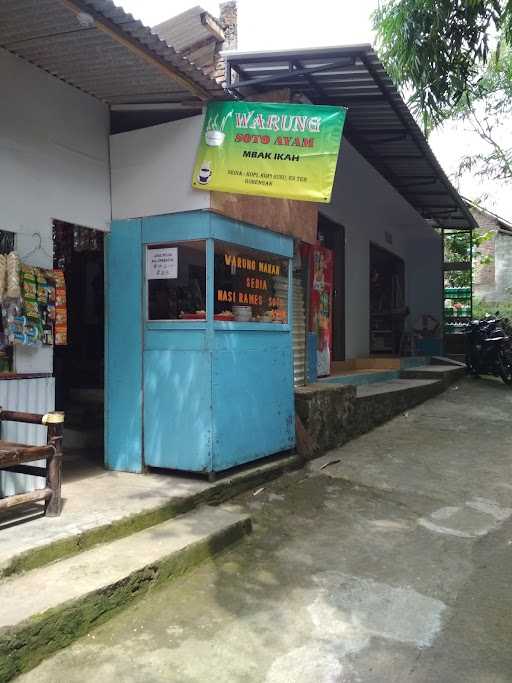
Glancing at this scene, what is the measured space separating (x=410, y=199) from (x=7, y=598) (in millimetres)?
10738

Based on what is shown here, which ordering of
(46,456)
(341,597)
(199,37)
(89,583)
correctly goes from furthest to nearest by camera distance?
(199,37), (46,456), (341,597), (89,583)

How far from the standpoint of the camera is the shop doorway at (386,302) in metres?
12.0

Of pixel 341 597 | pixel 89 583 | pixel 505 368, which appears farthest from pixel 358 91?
pixel 505 368

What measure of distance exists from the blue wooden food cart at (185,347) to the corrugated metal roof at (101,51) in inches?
38.6

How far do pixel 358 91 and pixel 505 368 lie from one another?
19.9 ft

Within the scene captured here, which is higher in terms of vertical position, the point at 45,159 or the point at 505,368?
the point at 45,159

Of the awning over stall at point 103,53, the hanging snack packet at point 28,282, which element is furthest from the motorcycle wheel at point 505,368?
the hanging snack packet at point 28,282

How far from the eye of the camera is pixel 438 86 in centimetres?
633

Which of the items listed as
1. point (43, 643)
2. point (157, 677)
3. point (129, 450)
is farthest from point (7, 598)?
point (129, 450)

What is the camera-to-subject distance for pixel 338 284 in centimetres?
931

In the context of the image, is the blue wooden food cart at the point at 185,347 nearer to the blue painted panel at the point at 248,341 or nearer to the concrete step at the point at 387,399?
the blue painted panel at the point at 248,341

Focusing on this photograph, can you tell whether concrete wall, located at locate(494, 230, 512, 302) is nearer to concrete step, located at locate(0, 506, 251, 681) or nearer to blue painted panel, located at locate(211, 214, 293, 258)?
blue painted panel, located at locate(211, 214, 293, 258)

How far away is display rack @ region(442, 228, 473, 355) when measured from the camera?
44.8 feet

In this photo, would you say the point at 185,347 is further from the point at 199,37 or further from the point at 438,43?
the point at 199,37
